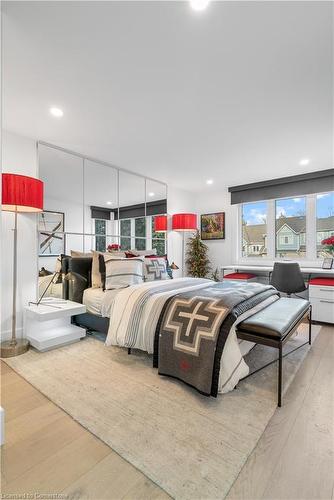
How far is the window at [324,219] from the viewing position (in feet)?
13.5

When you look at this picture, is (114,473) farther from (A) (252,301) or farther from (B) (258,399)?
(A) (252,301)

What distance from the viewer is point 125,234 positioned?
3951mm

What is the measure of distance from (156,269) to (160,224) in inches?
58.7

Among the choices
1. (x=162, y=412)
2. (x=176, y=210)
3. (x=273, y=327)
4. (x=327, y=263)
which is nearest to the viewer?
(x=162, y=412)

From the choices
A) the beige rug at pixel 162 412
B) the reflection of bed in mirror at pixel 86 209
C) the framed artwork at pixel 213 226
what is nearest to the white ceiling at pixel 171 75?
the reflection of bed in mirror at pixel 86 209

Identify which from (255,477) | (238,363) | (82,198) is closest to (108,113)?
(82,198)

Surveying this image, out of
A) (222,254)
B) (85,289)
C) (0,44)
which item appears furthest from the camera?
(222,254)

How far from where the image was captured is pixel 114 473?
118cm

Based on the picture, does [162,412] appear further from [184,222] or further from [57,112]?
[184,222]

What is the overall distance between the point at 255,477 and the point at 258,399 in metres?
0.65

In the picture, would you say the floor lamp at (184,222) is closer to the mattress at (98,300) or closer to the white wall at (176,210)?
the white wall at (176,210)

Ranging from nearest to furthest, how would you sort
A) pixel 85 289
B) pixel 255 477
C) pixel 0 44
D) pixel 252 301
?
pixel 255 477 < pixel 0 44 < pixel 252 301 < pixel 85 289

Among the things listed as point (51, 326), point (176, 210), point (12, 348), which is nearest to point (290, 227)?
point (176, 210)

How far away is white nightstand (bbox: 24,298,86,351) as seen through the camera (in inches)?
99.5
